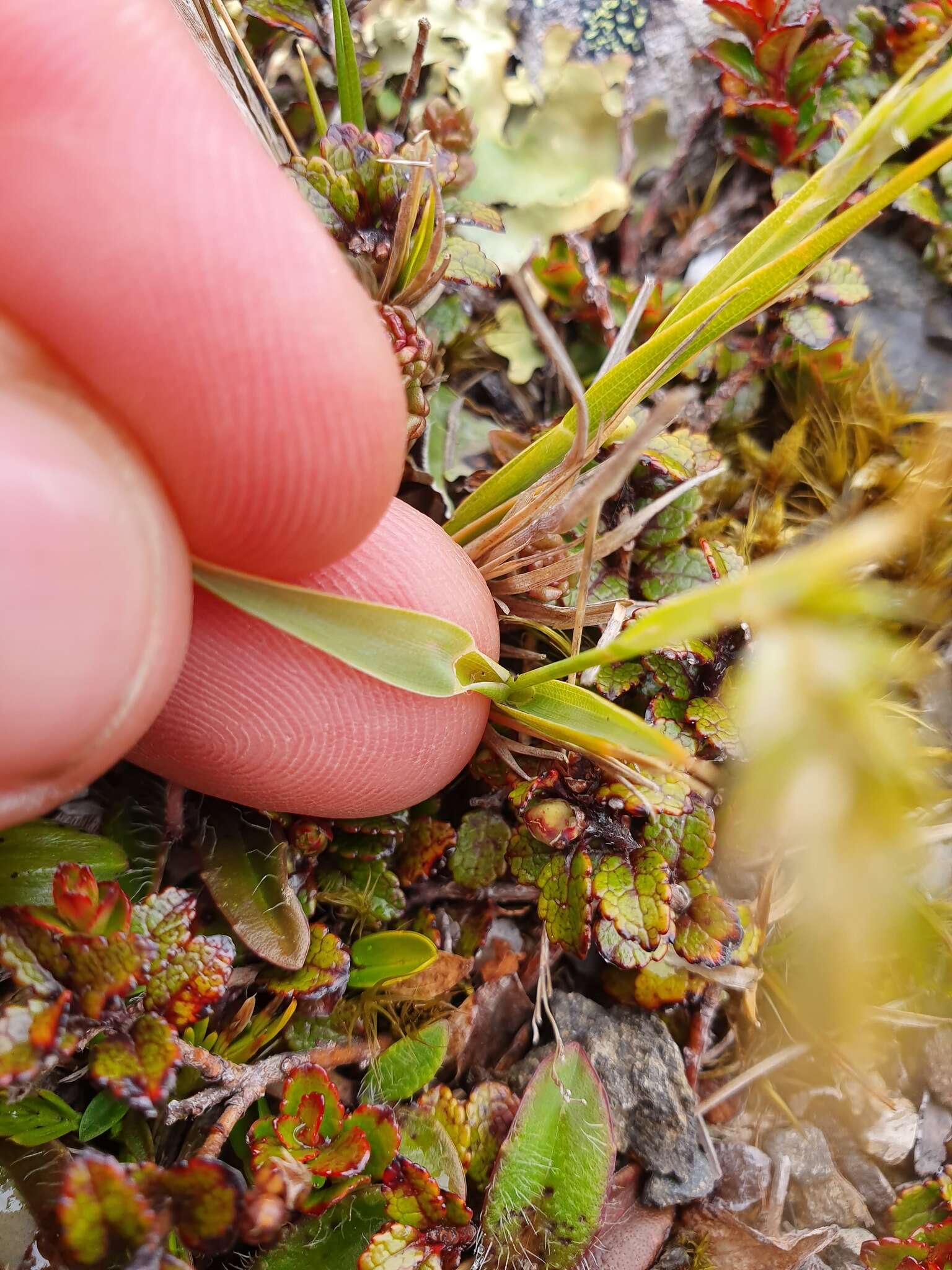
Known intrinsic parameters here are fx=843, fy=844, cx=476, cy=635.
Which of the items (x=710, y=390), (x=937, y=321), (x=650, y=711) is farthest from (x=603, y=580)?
(x=937, y=321)

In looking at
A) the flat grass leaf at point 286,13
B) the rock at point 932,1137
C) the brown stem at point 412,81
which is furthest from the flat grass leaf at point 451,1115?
the flat grass leaf at point 286,13

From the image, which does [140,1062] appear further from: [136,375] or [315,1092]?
[136,375]

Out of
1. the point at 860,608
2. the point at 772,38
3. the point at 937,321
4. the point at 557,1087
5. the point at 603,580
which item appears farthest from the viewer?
the point at 937,321

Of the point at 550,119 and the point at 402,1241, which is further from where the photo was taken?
the point at 550,119

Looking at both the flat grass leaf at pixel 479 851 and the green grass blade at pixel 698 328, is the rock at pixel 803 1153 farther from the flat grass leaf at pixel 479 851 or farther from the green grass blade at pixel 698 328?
the green grass blade at pixel 698 328

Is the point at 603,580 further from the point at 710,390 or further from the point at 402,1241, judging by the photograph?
the point at 402,1241

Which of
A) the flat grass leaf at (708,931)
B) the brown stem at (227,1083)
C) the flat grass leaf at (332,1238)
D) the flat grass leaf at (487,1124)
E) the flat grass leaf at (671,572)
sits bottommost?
the flat grass leaf at (487,1124)
